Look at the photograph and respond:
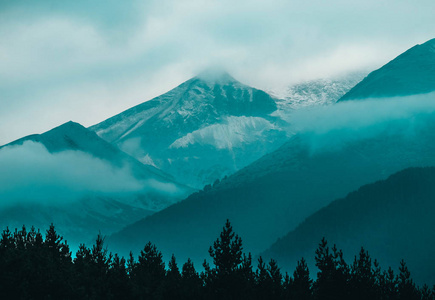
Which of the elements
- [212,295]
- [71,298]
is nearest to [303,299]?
[212,295]

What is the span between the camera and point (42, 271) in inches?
3971

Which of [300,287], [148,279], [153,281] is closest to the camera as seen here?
[148,279]

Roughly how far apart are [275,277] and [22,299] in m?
60.1

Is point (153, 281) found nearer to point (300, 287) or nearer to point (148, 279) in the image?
point (148, 279)

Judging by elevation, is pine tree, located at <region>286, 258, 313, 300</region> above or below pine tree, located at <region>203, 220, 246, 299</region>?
below

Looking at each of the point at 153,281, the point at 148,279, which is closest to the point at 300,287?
the point at 153,281

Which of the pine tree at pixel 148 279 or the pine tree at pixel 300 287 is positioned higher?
the pine tree at pixel 148 279

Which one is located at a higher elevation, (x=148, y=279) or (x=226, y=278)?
(x=148, y=279)

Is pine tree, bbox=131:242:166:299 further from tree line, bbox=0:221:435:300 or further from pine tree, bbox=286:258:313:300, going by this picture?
pine tree, bbox=286:258:313:300

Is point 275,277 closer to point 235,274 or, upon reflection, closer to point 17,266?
point 235,274

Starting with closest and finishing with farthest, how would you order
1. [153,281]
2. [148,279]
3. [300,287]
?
1. [148,279]
2. [153,281]
3. [300,287]

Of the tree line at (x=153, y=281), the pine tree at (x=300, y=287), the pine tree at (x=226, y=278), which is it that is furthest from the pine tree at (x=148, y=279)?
the pine tree at (x=300, y=287)

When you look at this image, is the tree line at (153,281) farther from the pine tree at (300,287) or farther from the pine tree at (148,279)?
the pine tree at (148,279)

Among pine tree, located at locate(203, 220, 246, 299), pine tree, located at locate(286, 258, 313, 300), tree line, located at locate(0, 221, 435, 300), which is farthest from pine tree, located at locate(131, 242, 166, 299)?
pine tree, located at locate(286, 258, 313, 300)
